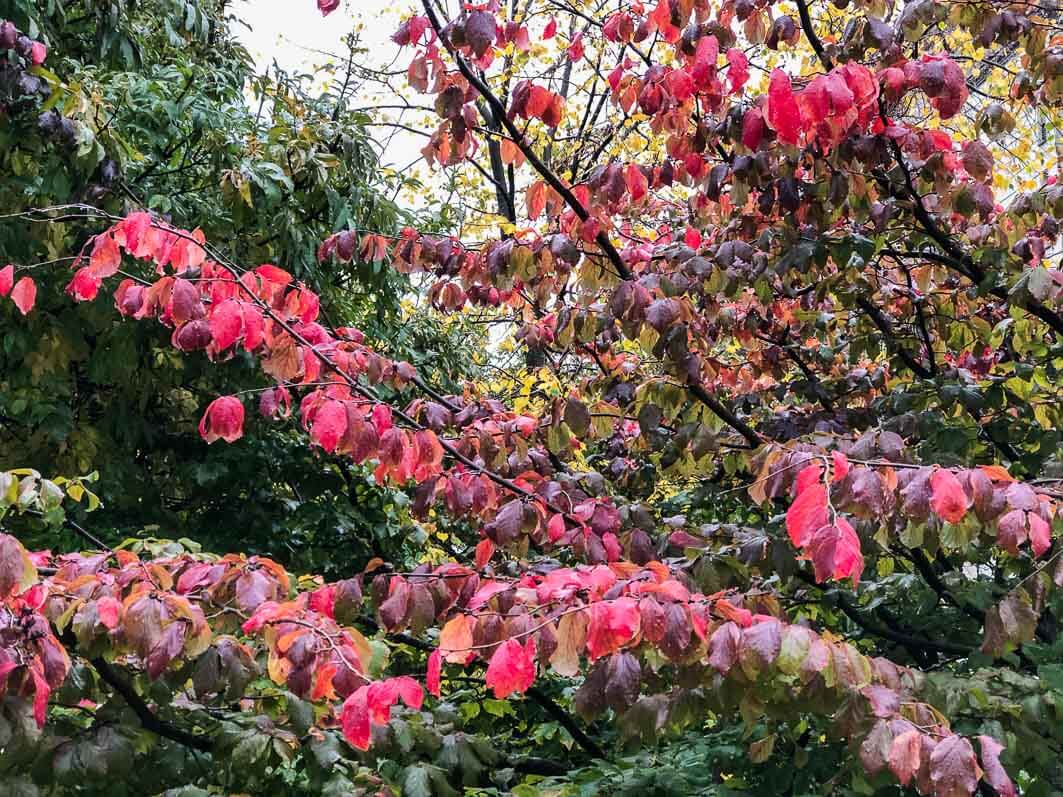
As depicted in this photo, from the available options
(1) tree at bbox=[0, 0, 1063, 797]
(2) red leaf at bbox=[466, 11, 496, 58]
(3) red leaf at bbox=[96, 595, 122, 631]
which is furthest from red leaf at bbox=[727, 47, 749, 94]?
(3) red leaf at bbox=[96, 595, 122, 631]

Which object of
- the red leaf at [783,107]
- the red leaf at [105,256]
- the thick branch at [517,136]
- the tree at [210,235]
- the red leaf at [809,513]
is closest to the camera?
the red leaf at [809,513]

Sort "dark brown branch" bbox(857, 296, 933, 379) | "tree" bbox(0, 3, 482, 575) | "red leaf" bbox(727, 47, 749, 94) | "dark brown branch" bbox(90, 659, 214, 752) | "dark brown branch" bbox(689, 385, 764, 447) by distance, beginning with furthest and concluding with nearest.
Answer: "tree" bbox(0, 3, 482, 575), "dark brown branch" bbox(857, 296, 933, 379), "dark brown branch" bbox(689, 385, 764, 447), "red leaf" bbox(727, 47, 749, 94), "dark brown branch" bbox(90, 659, 214, 752)

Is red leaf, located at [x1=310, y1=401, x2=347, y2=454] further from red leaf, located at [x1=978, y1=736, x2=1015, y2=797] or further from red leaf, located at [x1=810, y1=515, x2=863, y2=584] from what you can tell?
red leaf, located at [x1=978, y1=736, x2=1015, y2=797]

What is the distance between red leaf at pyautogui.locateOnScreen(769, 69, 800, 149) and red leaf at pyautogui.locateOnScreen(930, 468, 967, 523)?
0.96 meters

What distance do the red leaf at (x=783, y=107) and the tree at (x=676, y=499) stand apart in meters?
0.01

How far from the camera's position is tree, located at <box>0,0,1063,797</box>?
179 centimetres

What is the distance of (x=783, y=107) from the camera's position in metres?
2.33

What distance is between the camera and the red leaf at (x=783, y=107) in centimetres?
231

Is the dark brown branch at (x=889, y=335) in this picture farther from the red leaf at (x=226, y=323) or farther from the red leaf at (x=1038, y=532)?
the red leaf at (x=226, y=323)

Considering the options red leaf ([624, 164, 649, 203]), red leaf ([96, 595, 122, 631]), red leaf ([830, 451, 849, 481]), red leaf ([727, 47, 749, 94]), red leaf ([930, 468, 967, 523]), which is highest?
red leaf ([727, 47, 749, 94])

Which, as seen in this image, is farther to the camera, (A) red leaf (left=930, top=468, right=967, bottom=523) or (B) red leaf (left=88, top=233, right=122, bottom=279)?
(B) red leaf (left=88, top=233, right=122, bottom=279)

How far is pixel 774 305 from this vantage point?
434cm

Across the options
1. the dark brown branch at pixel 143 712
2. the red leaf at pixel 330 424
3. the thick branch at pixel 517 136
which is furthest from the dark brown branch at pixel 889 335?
the dark brown branch at pixel 143 712

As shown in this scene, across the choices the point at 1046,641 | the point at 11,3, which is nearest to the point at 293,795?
the point at 1046,641
